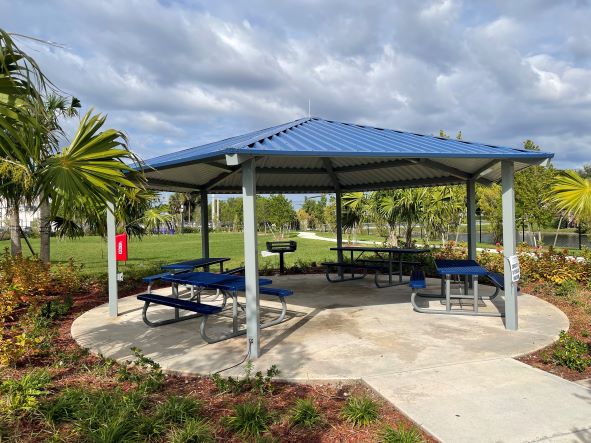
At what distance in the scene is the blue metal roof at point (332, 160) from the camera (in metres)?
5.34

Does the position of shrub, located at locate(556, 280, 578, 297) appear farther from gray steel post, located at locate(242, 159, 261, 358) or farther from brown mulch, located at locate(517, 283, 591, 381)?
gray steel post, located at locate(242, 159, 261, 358)

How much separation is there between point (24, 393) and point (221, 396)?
5.67 feet

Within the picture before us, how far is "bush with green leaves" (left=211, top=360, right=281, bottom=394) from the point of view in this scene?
4016mm

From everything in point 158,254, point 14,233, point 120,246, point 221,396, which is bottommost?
point 158,254

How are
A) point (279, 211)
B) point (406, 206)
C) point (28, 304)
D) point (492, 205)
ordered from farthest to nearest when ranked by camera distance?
1. point (279, 211)
2. point (492, 205)
3. point (406, 206)
4. point (28, 304)

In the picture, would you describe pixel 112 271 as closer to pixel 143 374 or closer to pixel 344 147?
pixel 143 374

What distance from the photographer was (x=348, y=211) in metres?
17.5

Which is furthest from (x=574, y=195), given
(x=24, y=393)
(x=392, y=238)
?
(x=24, y=393)

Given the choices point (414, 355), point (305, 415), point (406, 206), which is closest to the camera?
point (305, 415)

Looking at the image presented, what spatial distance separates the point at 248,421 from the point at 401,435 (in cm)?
119

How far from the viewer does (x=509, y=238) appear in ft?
20.0

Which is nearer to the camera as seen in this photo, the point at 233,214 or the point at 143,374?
the point at 143,374

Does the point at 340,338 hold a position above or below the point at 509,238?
below

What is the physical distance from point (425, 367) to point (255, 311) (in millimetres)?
2057
